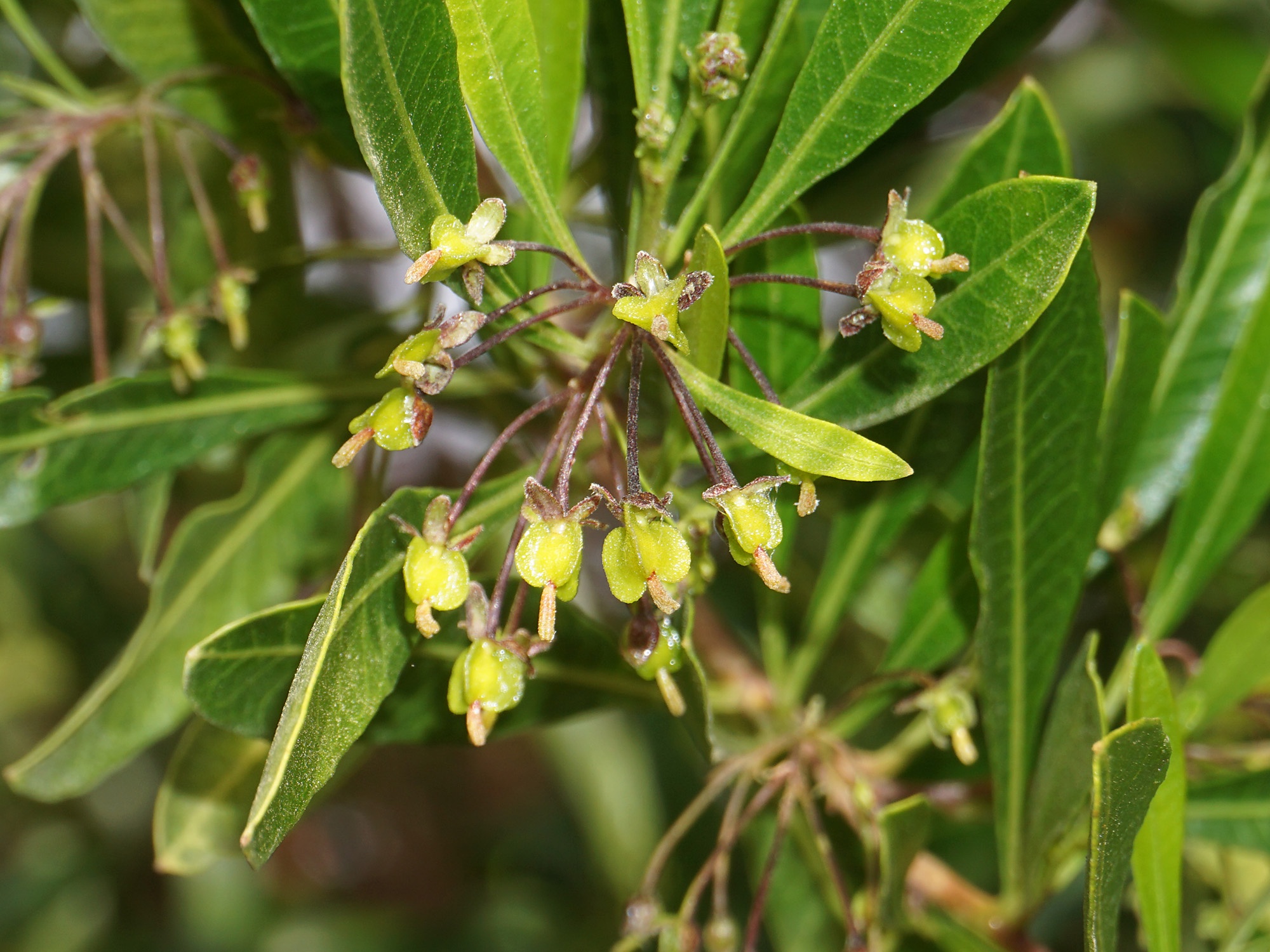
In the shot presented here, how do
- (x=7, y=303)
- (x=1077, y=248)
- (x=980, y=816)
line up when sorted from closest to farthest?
1. (x=1077, y=248)
2. (x=7, y=303)
3. (x=980, y=816)

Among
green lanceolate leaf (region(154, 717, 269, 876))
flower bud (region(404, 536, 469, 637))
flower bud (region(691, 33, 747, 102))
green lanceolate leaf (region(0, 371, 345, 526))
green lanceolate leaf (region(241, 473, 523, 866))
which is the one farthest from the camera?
green lanceolate leaf (region(154, 717, 269, 876))

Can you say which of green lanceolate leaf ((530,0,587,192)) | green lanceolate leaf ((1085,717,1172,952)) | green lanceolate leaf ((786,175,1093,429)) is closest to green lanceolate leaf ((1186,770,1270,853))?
green lanceolate leaf ((1085,717,1172,952))

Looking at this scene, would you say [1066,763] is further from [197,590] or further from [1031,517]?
[197,590]

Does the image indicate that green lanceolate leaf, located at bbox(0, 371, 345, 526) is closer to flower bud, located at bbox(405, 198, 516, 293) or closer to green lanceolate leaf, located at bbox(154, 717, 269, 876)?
green lanceolate leaf, located at bbox(154, 717, 269, 876)

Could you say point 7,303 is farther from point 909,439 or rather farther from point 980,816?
point 980,816

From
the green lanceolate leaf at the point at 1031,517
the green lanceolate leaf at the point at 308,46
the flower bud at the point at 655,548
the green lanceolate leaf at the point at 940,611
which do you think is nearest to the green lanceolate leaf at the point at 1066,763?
the green lanceolate leaf at the point at 1031,517

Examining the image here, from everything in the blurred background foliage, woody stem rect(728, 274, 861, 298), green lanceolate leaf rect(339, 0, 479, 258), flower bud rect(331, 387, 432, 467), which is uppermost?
green lanceolate leaf rect(339, 0, 479, 258)

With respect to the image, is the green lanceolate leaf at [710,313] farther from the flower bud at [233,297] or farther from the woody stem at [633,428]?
the flower bud at [233,297]

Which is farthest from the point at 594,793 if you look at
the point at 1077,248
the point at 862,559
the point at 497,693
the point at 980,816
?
the point at 1077,248
